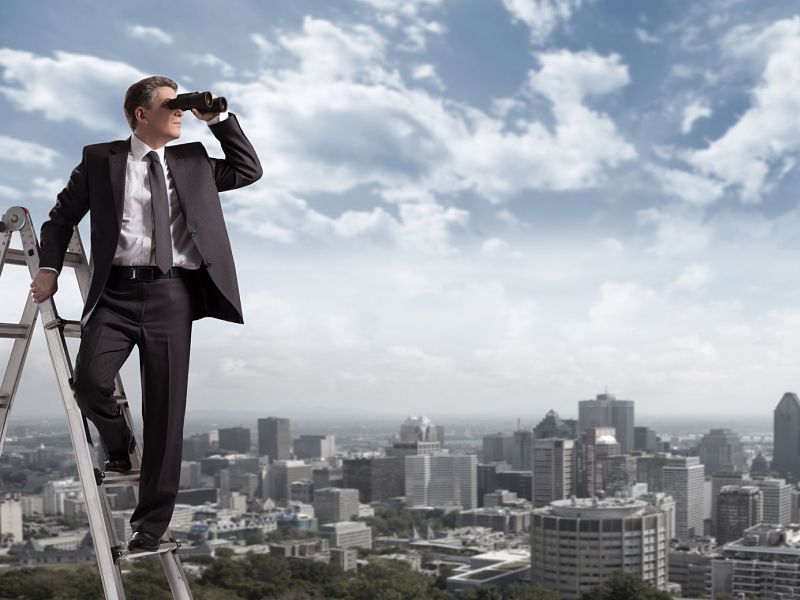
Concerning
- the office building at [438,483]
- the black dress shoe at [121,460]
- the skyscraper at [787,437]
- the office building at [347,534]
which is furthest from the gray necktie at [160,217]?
the office building at [438,483]

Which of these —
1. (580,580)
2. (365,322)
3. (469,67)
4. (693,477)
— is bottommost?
(580,580)

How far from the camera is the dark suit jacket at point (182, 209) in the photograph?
1.63 meters

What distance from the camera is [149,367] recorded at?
1650 millimetres

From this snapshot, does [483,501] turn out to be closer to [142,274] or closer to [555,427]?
[555,427]

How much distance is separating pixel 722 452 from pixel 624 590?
4352mm

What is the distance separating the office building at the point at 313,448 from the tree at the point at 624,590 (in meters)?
7.62

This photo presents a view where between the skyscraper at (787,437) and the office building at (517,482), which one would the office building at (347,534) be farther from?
the skyscraper at (787,437)

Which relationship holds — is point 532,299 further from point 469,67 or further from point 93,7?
point 93,7

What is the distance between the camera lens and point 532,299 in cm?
1451

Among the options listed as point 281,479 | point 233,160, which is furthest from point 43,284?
point 281,479

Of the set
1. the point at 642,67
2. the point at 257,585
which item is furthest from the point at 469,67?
the point at 257,585

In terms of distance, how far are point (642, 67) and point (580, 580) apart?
7.40 metres

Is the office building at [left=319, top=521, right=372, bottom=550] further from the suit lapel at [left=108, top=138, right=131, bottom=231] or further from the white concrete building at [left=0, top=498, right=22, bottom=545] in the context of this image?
the suit lapel at [left=108, top=138, right=131, bottom=231]

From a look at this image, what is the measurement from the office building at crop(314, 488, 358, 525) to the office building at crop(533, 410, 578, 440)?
366 centimetres
